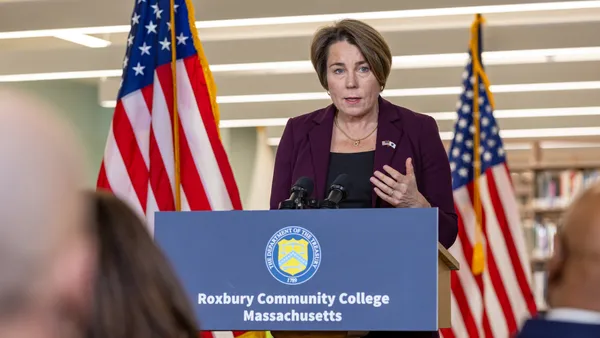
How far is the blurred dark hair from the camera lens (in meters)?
0.38

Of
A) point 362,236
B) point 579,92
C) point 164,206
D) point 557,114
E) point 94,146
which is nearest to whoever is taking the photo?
point 362,236

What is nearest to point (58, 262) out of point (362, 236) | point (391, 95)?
point (362, 236)

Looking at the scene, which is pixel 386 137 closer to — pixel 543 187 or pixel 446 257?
pixel 446 257

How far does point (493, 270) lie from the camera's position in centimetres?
558

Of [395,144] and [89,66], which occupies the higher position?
[89,66]

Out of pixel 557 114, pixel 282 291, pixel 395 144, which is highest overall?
pixel 557 114

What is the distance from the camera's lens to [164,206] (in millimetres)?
3795

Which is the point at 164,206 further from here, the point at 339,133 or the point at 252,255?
the point at 252,255

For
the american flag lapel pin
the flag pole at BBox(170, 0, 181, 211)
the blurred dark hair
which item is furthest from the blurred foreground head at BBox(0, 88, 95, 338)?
the flag pole at BBox(170, 0, 181, 211)

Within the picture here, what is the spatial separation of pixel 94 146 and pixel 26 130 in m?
9.70

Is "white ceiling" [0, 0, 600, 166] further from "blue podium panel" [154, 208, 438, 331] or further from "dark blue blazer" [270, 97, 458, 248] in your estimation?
"blue podium panel" [154, 208, 438, 331]

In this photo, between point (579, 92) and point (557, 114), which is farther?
point (557, 114)

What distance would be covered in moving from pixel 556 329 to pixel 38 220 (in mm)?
500

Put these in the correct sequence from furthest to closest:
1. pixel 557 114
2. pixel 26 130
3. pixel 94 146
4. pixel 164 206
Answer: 1. pixel 94 146
2. pixel 557 114
3. pixel 164 206
4. pixel 26 130
